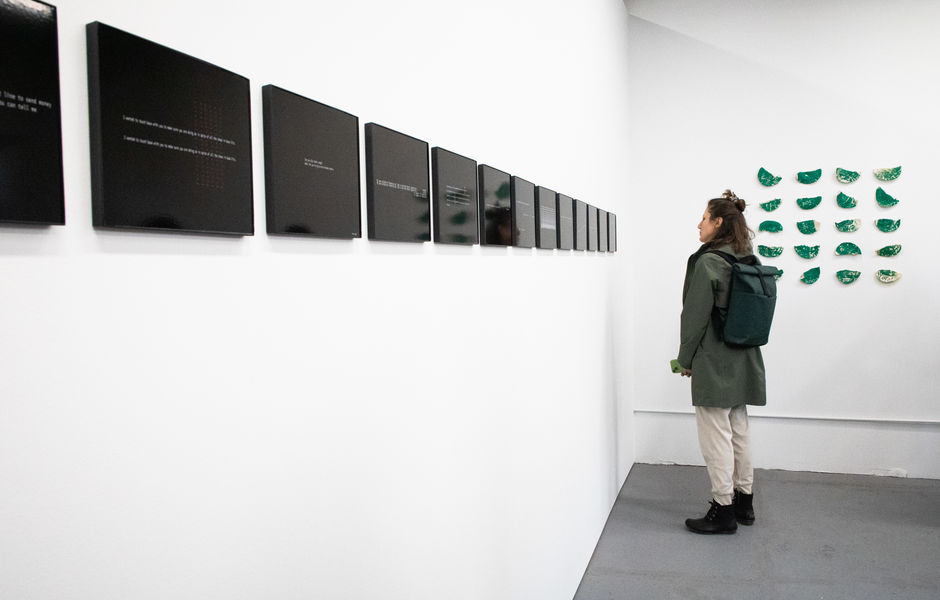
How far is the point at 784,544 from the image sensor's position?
10.4 ft

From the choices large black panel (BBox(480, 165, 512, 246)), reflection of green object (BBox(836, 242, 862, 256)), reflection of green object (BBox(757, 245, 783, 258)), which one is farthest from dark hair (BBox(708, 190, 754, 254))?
large black panel (BBox(480, 165, 512, 246))

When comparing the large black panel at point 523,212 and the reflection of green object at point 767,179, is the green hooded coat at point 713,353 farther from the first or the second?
the large black panel at point 523,212

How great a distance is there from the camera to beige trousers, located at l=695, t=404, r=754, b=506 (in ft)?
11.0

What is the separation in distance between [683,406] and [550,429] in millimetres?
2434

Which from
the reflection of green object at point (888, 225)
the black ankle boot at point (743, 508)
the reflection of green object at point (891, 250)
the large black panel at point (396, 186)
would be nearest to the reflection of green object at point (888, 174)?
the reflection of green object at point (888, 225)

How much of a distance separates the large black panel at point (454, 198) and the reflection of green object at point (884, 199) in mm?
3470

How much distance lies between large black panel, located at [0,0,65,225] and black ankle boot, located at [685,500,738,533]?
10.9ft

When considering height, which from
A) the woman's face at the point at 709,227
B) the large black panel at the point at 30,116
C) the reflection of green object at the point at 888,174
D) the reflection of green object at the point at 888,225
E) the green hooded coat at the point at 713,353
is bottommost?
the green hooded coat at the point at 713,353

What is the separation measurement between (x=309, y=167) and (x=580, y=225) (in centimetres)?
196

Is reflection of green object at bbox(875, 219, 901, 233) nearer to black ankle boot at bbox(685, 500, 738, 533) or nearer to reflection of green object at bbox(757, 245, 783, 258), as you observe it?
reflection of green object at bbox(757, 245, 783, 258)

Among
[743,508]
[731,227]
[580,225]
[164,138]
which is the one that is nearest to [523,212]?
[580,225]

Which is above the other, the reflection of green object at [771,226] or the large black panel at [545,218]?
the reflection of green object at [771,226]

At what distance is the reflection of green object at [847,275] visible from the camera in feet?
13.7

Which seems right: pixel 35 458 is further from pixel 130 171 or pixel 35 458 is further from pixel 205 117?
pixel 205 117
